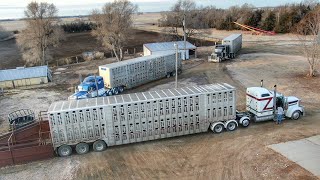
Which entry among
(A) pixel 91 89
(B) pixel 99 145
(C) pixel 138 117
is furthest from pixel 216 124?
(A) pixel 91 89

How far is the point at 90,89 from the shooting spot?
29.2 meters

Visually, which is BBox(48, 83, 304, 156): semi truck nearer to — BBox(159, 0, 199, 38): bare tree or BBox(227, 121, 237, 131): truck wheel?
BBox(227, 121, 237, 131): truck wheel

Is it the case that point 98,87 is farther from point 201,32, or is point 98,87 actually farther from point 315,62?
point 201,32

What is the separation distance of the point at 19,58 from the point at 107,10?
68.7ft

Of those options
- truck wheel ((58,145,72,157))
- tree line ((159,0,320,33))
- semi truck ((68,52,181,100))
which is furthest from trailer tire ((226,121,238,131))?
tree line ((159,0,320,33))

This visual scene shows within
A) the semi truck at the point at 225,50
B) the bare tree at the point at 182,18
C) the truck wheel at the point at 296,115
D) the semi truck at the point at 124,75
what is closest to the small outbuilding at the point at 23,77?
the semi truck at the point at 124,75

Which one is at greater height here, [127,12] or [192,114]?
[127,12]

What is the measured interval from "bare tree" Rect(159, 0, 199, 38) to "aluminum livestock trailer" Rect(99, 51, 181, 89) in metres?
25.5

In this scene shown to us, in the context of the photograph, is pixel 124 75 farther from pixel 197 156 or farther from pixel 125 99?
pixel 197 156

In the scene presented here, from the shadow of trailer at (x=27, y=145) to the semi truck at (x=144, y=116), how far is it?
89cm

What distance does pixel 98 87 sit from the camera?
98.6 feet

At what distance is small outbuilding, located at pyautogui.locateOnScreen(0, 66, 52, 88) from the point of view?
1437 inches

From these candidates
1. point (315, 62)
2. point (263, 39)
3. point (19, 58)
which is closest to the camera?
point (315, 62)

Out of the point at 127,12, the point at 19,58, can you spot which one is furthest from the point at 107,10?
the point at 19,58
